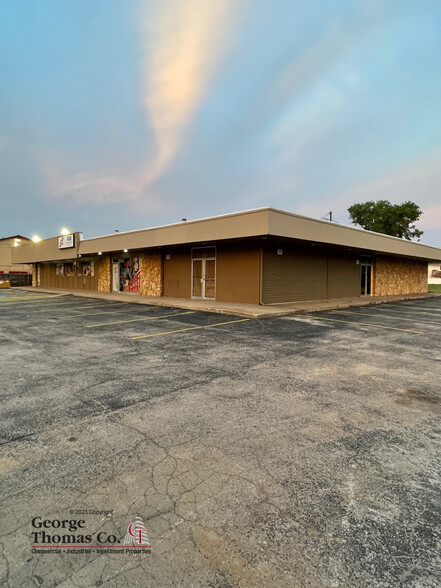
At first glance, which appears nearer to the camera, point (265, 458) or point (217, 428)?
point (265, 458)

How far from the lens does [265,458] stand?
2.85 metres

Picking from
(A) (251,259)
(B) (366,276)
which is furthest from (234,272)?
(B) (366,276)

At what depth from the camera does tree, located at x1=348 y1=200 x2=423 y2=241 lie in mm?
50719

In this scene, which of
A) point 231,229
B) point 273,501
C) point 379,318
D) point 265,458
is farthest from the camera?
point 231,229

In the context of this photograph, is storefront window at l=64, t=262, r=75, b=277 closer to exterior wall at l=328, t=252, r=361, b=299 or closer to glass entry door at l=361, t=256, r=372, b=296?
exterior wall at l=328, t=252, r=361, b=299

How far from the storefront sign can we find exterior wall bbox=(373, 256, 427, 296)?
24.2 metres

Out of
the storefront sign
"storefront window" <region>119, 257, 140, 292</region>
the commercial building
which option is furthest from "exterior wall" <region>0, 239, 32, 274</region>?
"storefront window" <region>119, 257, 140, 292</region>

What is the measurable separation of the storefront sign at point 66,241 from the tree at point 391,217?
45.9 metres

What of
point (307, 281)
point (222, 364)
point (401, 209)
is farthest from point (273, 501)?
point (401, 209)

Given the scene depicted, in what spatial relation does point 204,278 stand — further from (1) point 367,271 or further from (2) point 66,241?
(2) point 66,241

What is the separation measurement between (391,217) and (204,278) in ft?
148

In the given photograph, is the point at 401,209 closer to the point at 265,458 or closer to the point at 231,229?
the point at 231,229

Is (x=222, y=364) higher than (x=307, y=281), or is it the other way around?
(x=307, y=281)

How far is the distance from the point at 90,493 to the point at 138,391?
2.16 metres
